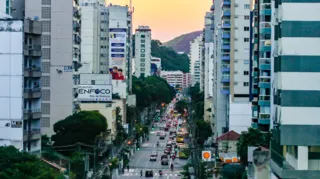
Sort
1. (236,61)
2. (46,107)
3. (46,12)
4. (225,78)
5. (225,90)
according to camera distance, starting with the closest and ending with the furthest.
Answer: (46,12)
(46,107)
(236,61)
(225,78)
(225,90)

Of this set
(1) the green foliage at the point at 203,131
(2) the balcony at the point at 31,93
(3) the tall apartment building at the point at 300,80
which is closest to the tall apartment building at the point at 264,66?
(2) the balcony at the point at 31,93

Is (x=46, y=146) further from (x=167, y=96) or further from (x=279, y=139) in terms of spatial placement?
(x=167, y=96)

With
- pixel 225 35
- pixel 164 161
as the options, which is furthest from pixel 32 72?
pixel 225 35

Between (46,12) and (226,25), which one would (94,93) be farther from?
(46,12)

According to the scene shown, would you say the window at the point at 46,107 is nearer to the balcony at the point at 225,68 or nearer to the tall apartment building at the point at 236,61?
the tall apartment building at the point at 236,61

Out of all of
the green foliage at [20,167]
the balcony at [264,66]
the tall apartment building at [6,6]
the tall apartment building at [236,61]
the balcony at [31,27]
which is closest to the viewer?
the green foliage at [20,167]

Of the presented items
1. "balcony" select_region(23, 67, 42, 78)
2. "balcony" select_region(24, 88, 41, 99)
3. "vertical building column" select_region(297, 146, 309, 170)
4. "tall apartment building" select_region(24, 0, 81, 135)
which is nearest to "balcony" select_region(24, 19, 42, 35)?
"balcony" select_region(23, 67, 42, 78)
